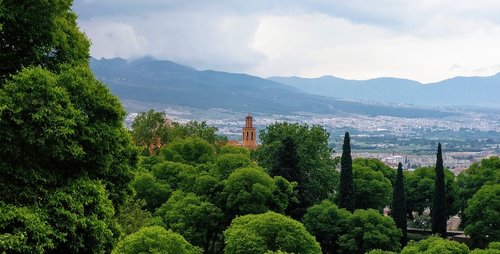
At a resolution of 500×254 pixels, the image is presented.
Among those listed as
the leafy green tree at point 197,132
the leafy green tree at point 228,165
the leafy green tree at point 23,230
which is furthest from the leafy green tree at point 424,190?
the leafy green tree at point 23,230

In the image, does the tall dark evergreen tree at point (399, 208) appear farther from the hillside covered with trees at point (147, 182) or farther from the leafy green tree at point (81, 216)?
the leafy green tree at point (81, 216)

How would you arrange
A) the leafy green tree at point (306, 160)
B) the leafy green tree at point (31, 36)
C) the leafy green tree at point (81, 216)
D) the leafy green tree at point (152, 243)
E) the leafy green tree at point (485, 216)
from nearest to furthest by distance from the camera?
1. the leafy green tree at point (81, 216)
2. the leafy green tree at point (31, 36)
3. the leafy green tree at point (152, 243)
4. the leafy green tree at point (485, 216)
5. the leafy green tree at point (306, 160)

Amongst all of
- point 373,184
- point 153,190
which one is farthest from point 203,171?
point 373,184

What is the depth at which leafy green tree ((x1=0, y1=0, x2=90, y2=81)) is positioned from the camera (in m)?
11.8

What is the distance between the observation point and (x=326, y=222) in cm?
3569

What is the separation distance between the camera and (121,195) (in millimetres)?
13633

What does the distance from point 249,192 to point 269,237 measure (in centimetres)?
623

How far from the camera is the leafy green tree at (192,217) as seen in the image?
2995 centimetres

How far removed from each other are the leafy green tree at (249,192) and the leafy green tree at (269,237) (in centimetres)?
494

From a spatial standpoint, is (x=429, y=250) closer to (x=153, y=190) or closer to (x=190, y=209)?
(x=190, y=209)

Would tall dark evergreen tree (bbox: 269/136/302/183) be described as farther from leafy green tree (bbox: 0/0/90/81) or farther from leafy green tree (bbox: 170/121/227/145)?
leafy green tree (bbox: 0/0/90/81)

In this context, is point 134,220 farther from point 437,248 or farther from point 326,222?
point 326,222

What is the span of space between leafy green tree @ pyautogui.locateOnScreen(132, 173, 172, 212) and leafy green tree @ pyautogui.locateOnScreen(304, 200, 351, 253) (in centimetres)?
933

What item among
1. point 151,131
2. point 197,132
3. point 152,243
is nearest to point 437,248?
point 152,243
